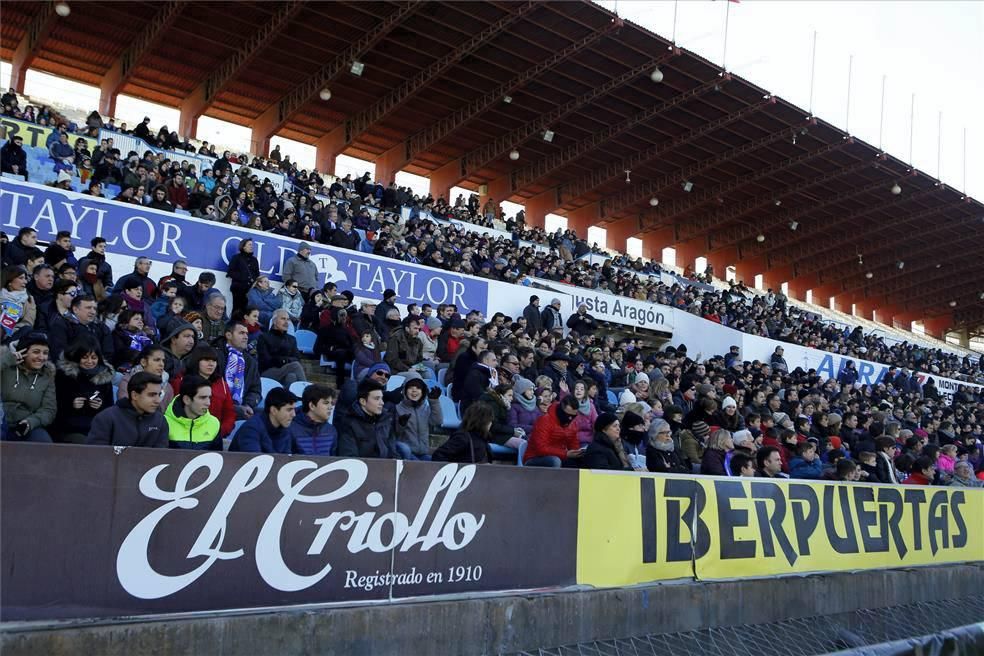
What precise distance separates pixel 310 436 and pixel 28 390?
168 centimetres

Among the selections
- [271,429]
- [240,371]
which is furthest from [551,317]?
[271,429]

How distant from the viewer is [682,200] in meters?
39.2

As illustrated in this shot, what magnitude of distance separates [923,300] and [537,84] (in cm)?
3562

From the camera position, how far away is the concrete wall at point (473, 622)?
12.0 ft

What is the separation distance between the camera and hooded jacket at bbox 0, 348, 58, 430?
5.08m

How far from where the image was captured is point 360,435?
5.79 m

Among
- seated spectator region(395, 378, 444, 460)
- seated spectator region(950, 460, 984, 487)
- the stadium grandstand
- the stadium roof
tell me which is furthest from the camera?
the stadium roof

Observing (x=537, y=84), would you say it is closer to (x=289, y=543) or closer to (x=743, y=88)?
(x=743, y=88)

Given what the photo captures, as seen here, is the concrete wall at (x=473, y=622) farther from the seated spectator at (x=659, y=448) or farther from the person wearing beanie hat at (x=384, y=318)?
the person wearing beanie hat at (x=384, y=318)

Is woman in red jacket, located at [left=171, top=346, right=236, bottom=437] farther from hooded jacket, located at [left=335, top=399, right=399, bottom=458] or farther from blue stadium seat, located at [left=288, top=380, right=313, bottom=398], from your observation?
blue stadium seat, located at [left=288, top=380, right=313, bottom=398]

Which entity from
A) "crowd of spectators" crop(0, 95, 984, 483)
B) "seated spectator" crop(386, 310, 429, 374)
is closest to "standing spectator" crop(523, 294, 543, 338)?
"crowd of spectators" crop(0, 95, 984, 483)

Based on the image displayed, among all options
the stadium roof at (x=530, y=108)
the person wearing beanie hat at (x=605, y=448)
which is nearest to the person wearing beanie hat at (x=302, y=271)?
the person wearing beanie hat at (x=605, y=448)

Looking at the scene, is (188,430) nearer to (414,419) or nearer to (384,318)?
(414,419)

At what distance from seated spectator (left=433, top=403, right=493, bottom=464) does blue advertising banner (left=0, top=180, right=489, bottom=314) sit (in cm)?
695
